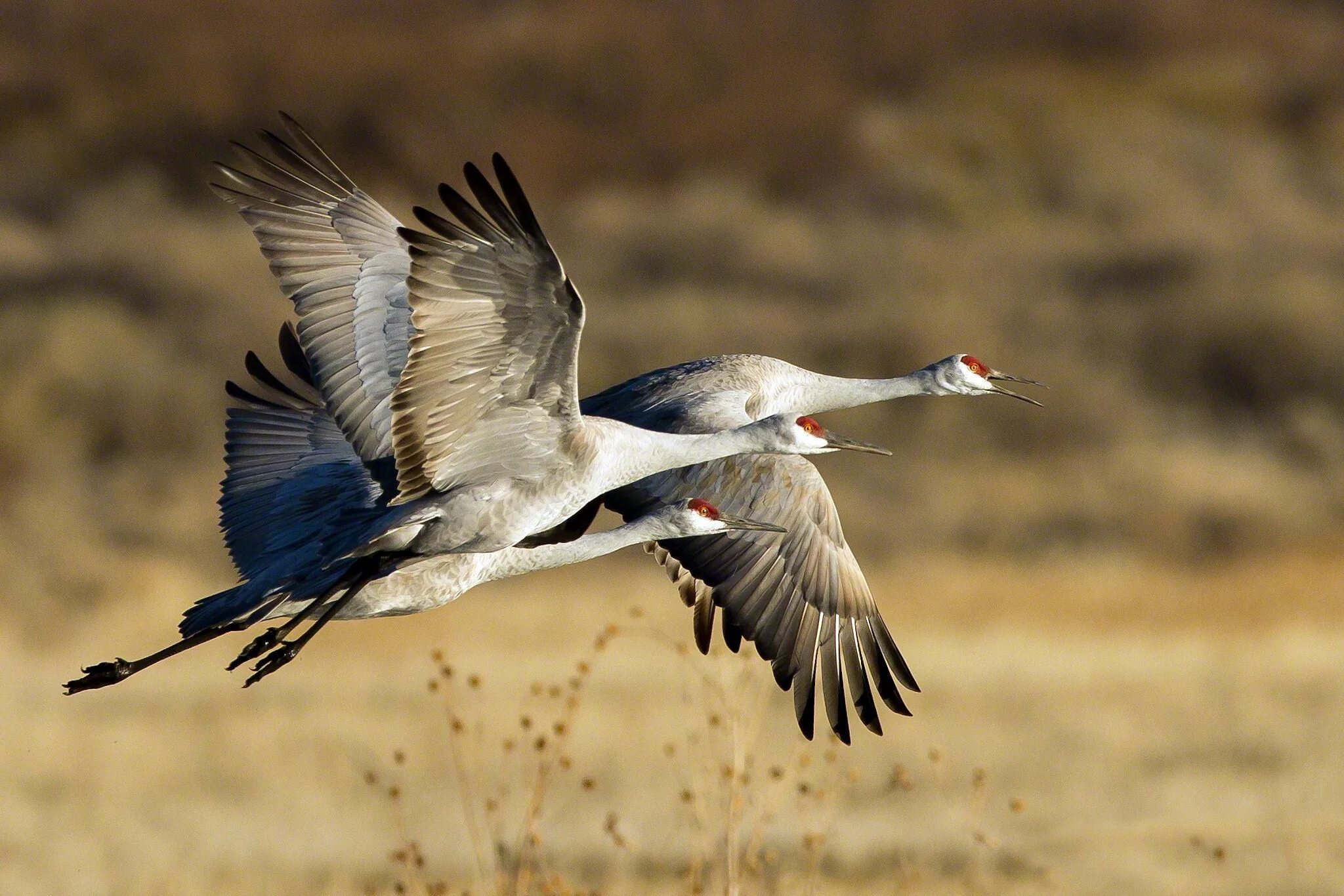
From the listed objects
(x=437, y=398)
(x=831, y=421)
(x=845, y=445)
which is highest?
(x=437, y=398)

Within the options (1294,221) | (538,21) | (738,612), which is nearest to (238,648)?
(738,612)

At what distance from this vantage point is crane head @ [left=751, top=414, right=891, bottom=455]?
24.0 ft

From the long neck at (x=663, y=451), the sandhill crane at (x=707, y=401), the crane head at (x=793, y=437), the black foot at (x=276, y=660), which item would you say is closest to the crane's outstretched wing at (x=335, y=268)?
the sandhill crane at (x=707, y=401)

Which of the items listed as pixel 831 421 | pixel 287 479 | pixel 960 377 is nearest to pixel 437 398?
pixel 287 479

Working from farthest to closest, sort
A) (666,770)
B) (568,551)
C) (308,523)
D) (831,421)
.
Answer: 1. (831,421)
2. (666,770)
3. (308,523)
4. (568,551)

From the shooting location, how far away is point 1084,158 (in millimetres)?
31500

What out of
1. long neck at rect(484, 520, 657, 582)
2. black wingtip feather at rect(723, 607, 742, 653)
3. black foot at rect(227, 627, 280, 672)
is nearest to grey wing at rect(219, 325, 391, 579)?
black foot at rect(227, 627, 280, 672)

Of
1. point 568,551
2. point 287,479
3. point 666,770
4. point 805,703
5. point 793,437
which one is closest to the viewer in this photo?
point 793,437

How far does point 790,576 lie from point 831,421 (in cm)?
1344

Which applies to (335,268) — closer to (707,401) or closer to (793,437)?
(707,401)

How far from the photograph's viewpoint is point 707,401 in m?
8.04

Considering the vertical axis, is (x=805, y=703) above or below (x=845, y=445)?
below

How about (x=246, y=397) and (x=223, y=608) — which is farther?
(x=246, y=397)

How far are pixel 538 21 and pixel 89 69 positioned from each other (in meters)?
6.71
